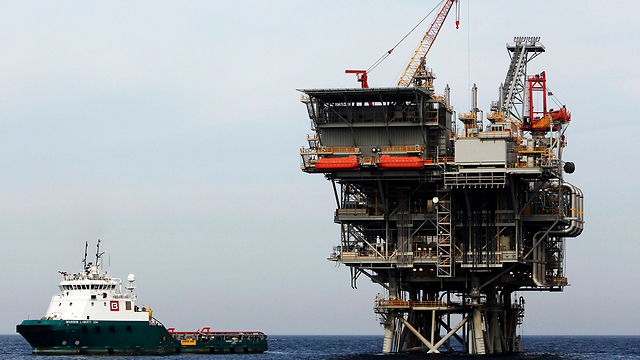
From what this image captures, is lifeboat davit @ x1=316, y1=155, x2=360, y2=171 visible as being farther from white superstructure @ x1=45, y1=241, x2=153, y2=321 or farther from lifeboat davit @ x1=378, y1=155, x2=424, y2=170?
white superstructure @ x1=45, y1=241, x2=153, y2=321

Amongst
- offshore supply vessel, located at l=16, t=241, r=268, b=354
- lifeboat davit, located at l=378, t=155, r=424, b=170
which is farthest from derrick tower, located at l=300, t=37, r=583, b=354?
offshore supply vessel, located at l=16, t=241, r=268, b=354

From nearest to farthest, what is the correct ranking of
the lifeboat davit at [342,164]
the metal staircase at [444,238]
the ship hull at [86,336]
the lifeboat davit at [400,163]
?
the lifeboat davit at [400,163], the lifeboat davit at [342,164], the metal staircase at [444,238], the ship hull at [86,336]

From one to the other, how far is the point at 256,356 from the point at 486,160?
34.7 m

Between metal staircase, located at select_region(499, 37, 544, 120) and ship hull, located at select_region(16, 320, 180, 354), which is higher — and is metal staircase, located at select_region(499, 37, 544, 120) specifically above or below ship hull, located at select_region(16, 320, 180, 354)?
above

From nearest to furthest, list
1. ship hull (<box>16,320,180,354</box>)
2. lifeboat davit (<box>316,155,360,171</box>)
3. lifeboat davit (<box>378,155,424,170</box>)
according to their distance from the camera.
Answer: lifeboat davit (<box>378,155,424,170</box>) < lifeboat davit (<box>316,155,360,171</box>) < ship hull (<box>16,320,180,354</box>)

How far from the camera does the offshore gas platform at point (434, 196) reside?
7019 centimetres

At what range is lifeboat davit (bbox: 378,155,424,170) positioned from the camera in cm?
6962

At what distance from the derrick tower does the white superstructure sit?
23.2 metres

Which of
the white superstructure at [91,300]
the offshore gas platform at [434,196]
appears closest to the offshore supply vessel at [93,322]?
the white superstructure at [91,300]

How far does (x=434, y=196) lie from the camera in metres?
74.2

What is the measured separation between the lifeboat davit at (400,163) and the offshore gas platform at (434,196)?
0.24 feet

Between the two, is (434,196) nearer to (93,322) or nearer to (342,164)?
(342,164)

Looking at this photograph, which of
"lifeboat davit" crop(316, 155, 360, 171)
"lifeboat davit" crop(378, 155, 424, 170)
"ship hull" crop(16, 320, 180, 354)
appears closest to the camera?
"lifeboat davit" crop(378, 155, 424, 170)

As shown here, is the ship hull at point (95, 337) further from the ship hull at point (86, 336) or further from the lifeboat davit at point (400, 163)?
the lifeboat davit at point (400, 163)
